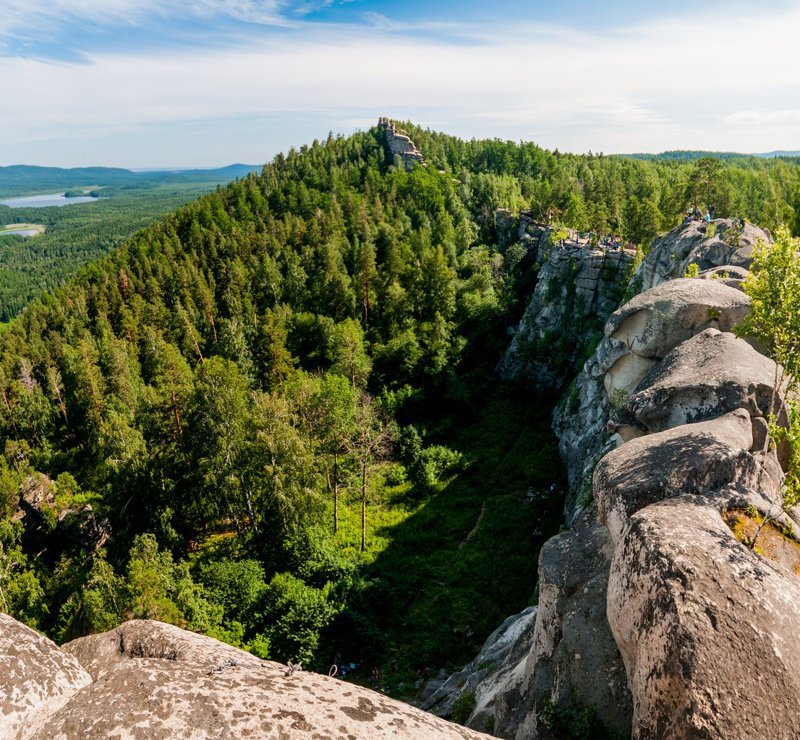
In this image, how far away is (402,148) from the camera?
121688 millimetres

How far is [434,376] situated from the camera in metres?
56.6

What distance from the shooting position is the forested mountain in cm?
2850

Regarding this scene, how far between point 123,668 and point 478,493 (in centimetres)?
3751

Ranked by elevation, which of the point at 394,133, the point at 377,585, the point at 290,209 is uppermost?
the point at 394,133

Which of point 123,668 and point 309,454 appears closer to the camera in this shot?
point 123,668

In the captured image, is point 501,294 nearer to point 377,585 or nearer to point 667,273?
point 667,273

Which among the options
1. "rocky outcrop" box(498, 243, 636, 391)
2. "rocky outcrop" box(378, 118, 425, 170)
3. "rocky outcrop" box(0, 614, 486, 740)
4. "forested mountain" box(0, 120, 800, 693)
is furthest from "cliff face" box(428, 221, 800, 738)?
"rocky outcrop" box(378, 118, 425, 170)

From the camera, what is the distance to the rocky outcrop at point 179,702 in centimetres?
537

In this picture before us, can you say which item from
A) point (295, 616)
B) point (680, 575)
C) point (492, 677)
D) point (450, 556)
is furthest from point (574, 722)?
point (450, 556)

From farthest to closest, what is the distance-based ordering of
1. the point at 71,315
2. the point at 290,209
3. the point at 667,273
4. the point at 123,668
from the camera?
1. the point at 290,209
2. the point at 71,315
3. the point at 667,273
4. the point at 123,668

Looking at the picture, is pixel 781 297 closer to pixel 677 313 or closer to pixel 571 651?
pixel 677 313

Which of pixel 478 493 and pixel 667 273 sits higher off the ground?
pixel 667 273

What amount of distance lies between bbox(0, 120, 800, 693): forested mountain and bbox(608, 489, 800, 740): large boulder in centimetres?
1927

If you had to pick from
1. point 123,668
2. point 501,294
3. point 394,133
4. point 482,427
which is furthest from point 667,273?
point 394,133
